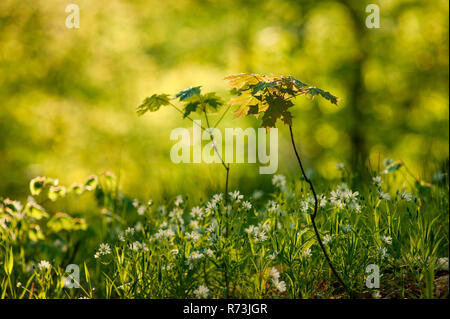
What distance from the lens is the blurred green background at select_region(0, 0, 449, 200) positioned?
911 centimetres

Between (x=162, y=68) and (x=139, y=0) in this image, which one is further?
(x=162, y=68)

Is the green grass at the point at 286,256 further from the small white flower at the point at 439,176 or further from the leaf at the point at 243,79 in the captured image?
the leaf at the point at 243,79

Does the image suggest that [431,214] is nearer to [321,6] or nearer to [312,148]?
[321,6]

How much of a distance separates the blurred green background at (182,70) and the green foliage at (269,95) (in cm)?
697

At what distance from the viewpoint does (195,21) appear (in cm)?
1061

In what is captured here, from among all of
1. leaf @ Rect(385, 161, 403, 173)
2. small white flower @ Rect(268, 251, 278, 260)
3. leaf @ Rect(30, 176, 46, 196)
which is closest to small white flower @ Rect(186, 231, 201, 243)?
small white flower @ Rect(268, 251, 278, 260)

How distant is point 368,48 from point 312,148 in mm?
3576

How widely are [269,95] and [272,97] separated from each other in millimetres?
A: 27

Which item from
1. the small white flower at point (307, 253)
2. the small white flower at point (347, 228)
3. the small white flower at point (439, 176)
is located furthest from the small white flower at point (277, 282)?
the small white flower at point (439, 176)

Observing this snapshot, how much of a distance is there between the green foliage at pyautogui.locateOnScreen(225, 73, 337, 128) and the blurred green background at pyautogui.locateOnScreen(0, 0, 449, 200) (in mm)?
6969

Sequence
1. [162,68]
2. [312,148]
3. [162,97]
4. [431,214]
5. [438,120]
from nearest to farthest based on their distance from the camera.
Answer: [162,97]
[431,214]
[438,120]
[162,68]
[312,148]

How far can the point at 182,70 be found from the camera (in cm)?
1127
